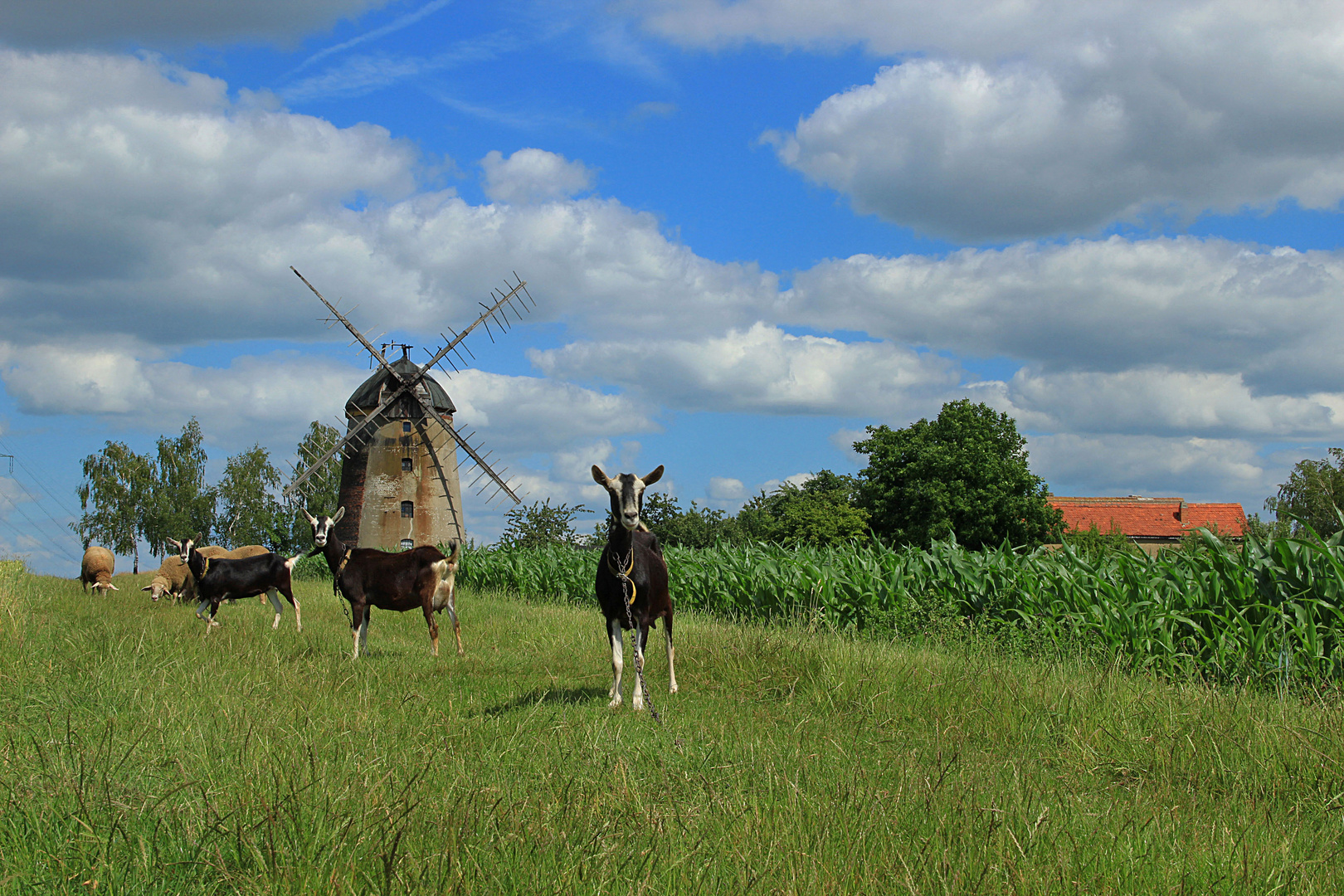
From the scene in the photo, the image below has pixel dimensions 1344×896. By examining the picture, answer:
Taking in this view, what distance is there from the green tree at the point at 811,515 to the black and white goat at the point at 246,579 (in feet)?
90.6

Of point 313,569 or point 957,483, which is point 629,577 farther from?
point 957,483

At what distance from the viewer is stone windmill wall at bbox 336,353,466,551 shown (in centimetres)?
3766

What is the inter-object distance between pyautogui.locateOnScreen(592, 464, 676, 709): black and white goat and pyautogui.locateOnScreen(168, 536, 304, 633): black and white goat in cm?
931

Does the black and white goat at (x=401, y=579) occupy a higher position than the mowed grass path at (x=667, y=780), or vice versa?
the black and white goat at (x=401, y=579)

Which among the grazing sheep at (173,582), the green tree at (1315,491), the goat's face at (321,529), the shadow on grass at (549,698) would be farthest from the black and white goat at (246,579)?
the green tree at (1315,491)

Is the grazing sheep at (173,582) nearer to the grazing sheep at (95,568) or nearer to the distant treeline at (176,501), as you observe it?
the grazing sheep at (95,568)

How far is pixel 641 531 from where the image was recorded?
9562mm

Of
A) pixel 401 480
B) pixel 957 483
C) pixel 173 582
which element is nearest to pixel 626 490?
pixel 173 582

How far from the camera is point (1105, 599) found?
10.5 m

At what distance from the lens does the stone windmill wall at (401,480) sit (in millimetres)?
37656

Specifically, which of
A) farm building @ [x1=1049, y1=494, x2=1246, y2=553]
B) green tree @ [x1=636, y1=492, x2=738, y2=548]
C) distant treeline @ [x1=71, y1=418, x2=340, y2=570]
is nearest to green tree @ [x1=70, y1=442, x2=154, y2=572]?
distant treeline @ [x1=71, y1=418, x2=340, y2=570]

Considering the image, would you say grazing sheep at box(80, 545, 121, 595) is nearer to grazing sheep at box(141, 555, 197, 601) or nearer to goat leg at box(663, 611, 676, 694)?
grazing sheep at box(141, 555, 197, 601)

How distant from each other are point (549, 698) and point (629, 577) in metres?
1.42

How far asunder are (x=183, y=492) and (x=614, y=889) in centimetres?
6553
